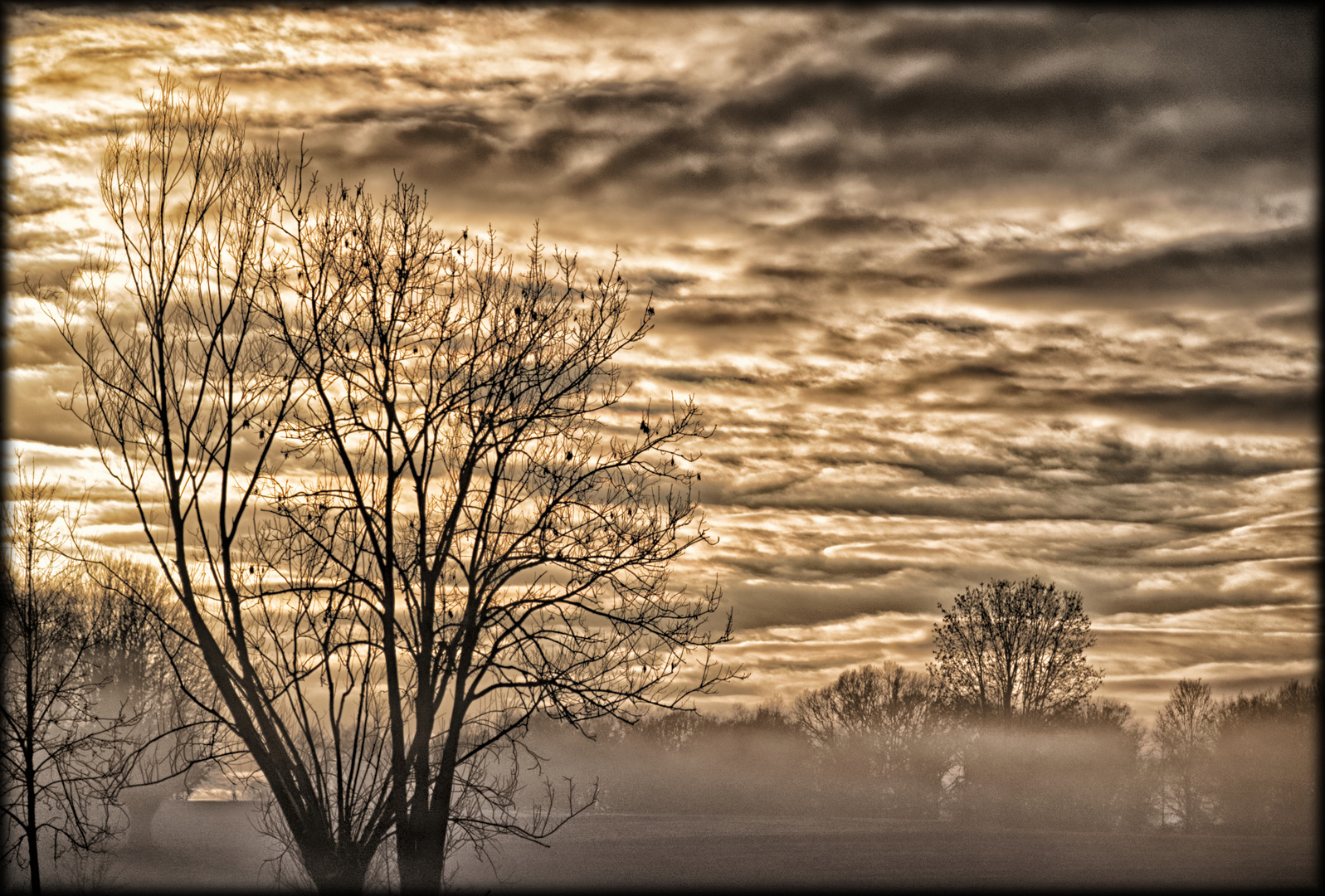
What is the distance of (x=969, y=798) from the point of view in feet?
217

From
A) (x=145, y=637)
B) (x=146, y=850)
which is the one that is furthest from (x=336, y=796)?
(x=146, y=850)

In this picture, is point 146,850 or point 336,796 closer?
point 336,796

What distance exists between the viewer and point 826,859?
198ft

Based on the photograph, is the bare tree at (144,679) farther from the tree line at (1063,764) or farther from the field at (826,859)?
the tree line at (1063,764)

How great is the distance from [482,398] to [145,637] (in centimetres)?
4081

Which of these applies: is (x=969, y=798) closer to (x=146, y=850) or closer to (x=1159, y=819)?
(x=1159, y=819)

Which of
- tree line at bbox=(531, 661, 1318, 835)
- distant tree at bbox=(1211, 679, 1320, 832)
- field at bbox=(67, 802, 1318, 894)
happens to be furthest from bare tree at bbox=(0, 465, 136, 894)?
distant tree at bbox=(1211, 679, 1320, 832)

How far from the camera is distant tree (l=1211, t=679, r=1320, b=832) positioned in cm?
6419

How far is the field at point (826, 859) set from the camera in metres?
50.4

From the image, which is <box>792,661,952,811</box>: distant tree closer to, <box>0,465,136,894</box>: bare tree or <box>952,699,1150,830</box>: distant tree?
<box>952,699,1150,830</box>: distant tree

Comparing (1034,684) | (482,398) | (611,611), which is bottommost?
(1034,684)

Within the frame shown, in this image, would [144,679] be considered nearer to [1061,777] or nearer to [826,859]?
[826,859]

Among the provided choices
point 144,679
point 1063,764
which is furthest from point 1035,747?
point 144,679

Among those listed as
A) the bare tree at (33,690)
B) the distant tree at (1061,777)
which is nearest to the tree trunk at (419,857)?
the bare tree at (33,690)
